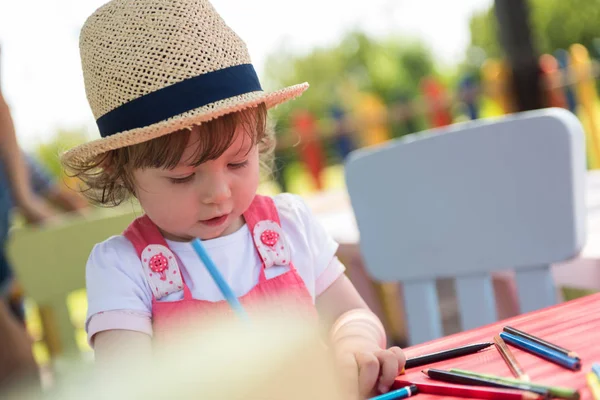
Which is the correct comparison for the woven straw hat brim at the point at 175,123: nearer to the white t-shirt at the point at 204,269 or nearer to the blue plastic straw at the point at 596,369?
the white t-shirt at the point at 204,269

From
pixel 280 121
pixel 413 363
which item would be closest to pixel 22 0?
pixel 280 121

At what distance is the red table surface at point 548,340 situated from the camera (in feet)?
1.66

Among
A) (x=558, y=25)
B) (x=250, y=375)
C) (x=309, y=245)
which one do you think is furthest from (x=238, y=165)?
(x=558, y=25)

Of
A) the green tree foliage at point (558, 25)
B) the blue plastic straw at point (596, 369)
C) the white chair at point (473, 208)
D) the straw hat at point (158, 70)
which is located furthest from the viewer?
the green tree foliage at point (558, 25)

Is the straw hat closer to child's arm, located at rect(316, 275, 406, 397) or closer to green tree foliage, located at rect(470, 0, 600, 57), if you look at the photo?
child's arm, located at rect(316, 275, 406, 397)

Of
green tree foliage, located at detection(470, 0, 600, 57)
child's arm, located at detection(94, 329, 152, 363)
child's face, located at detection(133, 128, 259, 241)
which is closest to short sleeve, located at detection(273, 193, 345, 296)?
child's face, located at detection(133, 128, 259, 241)

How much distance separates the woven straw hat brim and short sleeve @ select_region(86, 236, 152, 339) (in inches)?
4.3

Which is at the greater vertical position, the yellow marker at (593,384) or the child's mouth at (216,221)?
the child's mouth at (216,221)

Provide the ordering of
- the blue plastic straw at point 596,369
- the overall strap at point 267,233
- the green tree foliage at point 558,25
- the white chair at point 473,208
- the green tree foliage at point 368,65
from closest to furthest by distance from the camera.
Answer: the blue plastic straw at point 596,369, the overall strap at point 267,233, the white chair at point 473,208, the green tree foliage at point 368,65, the green tree foliage at point 558,25

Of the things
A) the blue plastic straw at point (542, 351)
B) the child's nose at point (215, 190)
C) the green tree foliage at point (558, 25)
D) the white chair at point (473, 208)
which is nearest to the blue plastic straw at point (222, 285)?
the child's nose at point (215, 190)

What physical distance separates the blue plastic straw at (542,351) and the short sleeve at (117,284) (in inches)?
14.4

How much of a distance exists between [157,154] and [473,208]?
0.55 metres

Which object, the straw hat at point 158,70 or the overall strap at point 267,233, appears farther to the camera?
the overall strap at point 267,233

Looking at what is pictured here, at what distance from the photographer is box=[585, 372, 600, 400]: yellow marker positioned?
0.45 meters
